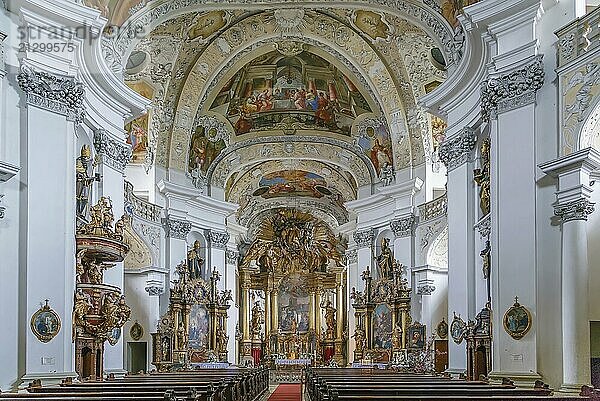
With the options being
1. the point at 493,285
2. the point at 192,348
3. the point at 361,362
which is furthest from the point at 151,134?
the point at 493,285

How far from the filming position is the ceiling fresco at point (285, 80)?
2044 centimetres

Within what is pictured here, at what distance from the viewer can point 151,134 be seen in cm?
2502

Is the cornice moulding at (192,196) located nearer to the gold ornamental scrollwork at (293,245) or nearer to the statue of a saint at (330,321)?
the gold ornamental scrollwork at (293,245)

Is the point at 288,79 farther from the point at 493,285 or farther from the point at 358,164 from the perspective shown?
the point at 493,285

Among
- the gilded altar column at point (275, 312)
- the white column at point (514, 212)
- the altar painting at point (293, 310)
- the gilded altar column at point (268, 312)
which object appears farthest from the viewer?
the altar painting at point (293, 310)

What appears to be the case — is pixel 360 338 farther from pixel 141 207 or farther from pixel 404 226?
pixel 141 207

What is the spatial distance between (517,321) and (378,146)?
49.2 feet

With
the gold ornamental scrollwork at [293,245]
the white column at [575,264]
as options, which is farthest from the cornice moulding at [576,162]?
the gold ornamental scrollwork at [293,245]

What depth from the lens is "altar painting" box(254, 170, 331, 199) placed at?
35.7m

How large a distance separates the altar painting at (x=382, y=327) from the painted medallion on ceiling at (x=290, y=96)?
19.8 feet

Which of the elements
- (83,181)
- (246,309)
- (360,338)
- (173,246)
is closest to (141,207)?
(173,246)

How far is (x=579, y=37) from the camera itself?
42.9ft

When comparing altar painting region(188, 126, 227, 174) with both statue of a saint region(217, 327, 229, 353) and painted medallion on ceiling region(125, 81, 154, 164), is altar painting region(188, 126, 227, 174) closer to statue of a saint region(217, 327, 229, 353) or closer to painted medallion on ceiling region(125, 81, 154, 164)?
painted medallion on ceiling region(125, 81, 154, 164)

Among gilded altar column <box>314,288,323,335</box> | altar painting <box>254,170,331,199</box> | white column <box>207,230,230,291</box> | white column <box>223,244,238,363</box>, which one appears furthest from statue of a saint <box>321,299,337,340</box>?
white column <box>207,230,230,291</box>
